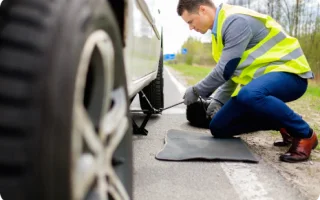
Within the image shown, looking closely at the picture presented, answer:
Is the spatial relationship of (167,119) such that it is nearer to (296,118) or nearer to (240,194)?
(296,118)

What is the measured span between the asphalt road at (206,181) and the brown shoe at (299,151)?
0.19 metres

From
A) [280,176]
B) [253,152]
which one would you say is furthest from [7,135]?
[253,152]

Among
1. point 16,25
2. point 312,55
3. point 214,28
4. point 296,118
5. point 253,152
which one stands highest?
point 16,25

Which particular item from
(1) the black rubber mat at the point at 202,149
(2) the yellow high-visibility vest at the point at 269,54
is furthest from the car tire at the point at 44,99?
(2) the yellow high-visibility vest at the point at 269,54

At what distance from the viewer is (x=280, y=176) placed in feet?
8.49

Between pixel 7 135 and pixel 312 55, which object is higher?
pixel 7 135

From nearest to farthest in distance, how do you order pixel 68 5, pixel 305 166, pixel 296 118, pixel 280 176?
pixel 68 5 → pixel 280 176 → pixel 305 166 → pixel 296 118

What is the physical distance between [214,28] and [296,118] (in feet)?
3.14

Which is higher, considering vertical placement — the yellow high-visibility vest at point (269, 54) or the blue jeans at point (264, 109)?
the yellow high-visibility vest at point (269, 54)

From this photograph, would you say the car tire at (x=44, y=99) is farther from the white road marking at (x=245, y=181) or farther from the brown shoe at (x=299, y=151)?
the brown shoe at (x=299, y=151)

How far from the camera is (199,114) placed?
14.1 feet

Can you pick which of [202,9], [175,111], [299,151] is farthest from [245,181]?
[175,111]

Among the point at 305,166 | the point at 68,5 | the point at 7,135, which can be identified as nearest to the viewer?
the point at 7,135

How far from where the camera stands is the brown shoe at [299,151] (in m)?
2.97
